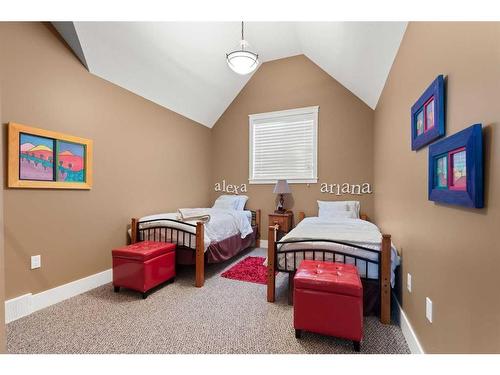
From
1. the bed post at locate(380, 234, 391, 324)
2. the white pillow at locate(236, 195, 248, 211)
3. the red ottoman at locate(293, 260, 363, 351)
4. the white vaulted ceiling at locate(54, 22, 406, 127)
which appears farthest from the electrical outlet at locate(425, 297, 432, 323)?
the white pillow at locate(236, 195, 248, 211)

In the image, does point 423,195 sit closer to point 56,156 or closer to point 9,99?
point 56,156

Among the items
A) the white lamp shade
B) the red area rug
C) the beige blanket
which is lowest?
the red area rug

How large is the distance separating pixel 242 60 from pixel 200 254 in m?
2.23

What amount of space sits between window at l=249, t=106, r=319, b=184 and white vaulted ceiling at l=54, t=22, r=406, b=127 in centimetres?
83

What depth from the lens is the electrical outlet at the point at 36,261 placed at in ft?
6.91

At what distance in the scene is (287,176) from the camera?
424cm

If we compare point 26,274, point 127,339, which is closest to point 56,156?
point 26,274

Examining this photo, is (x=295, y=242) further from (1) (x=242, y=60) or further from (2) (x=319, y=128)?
(2) (x=319, y=128)

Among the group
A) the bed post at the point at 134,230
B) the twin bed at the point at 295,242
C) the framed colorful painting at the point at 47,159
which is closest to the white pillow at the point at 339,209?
the twin bed at the point at 295,242

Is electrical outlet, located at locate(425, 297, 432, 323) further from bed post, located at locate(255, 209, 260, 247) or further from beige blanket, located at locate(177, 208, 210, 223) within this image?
bed post, located at locate(255, 209, 260, 247)

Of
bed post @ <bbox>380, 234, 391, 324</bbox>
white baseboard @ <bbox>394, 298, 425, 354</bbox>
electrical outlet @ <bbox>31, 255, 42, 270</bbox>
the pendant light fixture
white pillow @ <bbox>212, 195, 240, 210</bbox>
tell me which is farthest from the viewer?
white pillow @ <bbox>212, 195, 240, 210</bbox>

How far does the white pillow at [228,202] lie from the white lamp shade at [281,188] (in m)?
0.77

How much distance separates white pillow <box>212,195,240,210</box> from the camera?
4.22 metres

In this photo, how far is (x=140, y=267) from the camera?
2275 mm
